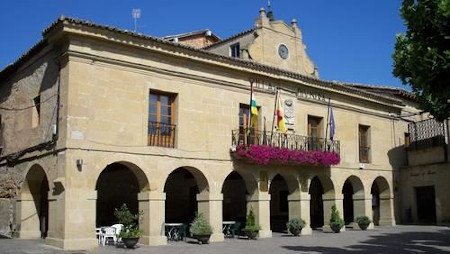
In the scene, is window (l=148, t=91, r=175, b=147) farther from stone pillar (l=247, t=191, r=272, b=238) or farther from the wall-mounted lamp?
stone pillar (l=247, t=191, r=272, b=238)

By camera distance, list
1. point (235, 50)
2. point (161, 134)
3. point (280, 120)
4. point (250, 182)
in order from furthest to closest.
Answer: point (235, 50) → point (280, 120) → point (250, 182) → point (161, 134)

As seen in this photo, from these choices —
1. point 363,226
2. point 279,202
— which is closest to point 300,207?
point 363,226

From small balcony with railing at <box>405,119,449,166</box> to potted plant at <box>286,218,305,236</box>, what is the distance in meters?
8.74

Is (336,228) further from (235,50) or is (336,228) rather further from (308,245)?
(235,50)

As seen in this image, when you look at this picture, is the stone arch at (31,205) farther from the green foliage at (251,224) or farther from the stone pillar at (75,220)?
the green foliage at (251,224)

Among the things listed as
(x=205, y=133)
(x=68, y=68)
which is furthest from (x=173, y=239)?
(x=68, y=68)

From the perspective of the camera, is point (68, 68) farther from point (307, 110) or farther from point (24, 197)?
point (307, 110)

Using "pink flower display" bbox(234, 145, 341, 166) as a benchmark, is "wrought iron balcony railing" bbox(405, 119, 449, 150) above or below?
above

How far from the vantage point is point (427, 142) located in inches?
1004

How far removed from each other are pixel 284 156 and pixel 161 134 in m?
4.85

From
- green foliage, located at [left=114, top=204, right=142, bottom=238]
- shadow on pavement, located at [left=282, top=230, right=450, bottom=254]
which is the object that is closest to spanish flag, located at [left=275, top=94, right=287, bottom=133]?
shadow on pavement, located at [left=282, top=230, right=450, bottom=254]

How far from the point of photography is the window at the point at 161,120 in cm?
1662

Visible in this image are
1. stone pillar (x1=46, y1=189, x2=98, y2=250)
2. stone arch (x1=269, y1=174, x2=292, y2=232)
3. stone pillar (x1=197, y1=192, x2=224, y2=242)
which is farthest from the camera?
stone arch (x1=269, y1=174, x2=292, y2=232)

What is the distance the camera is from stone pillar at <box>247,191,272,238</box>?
1886 centimetres
